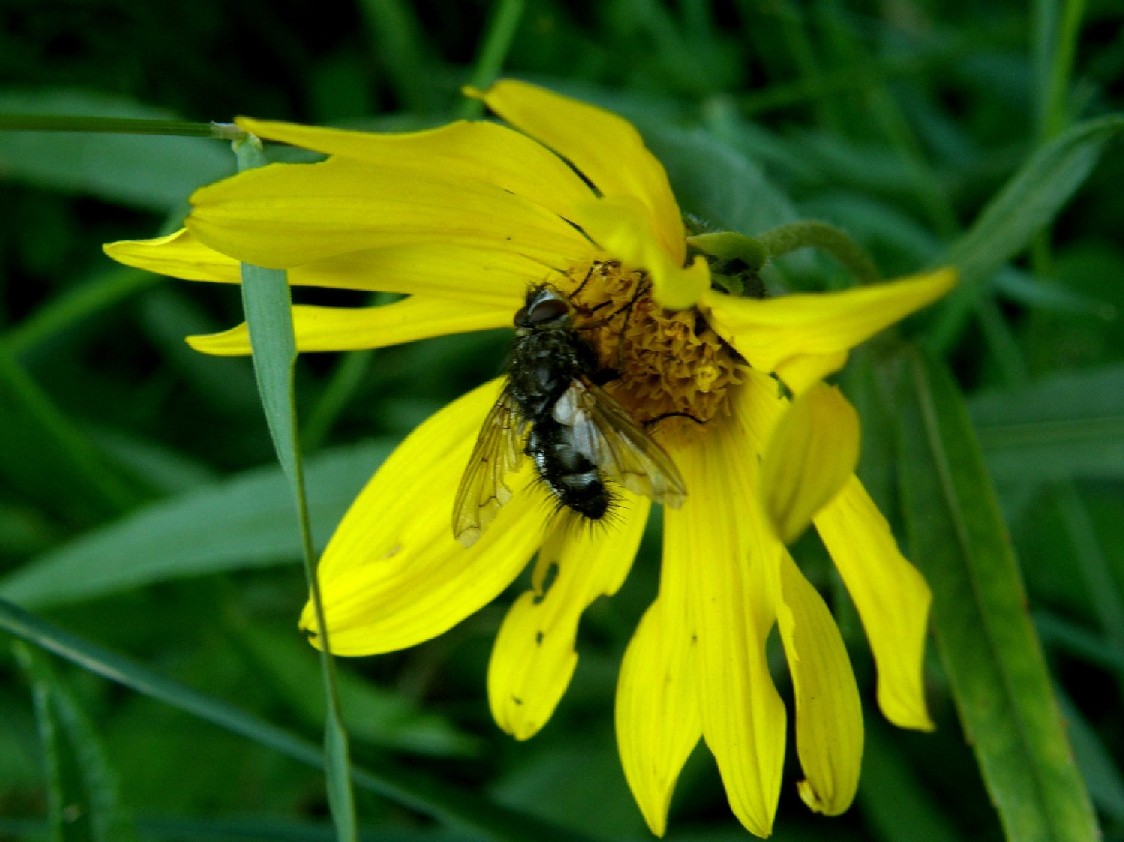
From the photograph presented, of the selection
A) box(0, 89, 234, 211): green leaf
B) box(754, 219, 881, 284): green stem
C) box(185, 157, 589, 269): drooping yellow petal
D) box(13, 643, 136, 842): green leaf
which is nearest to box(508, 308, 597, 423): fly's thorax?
box(185, 157, 589, 269): drooping yellow petal

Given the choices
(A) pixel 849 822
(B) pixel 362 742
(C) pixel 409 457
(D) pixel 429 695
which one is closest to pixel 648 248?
(C) pixel 409 457

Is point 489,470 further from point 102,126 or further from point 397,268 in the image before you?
point 102,126

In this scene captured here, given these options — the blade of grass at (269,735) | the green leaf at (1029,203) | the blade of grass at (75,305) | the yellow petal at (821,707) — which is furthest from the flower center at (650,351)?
the blade of grass at (75,305)

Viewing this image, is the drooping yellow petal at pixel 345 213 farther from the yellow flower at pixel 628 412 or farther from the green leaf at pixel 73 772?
the green leaf at pixel 73 772

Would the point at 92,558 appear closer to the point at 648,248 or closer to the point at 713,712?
the point at 713,712

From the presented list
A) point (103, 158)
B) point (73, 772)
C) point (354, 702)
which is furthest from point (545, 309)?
point (103, 158)
